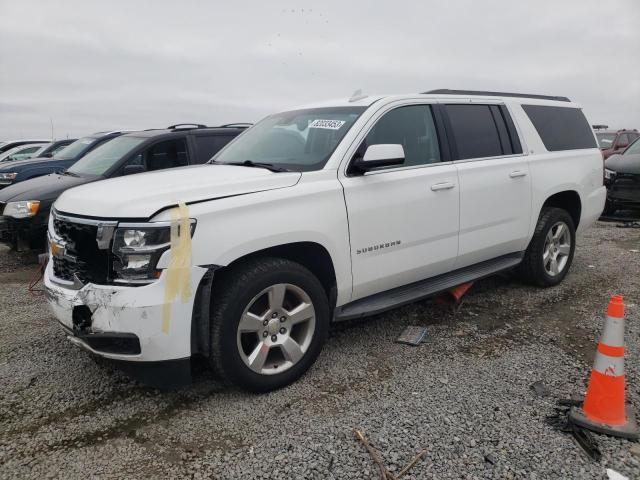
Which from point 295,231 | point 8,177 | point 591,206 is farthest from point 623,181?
point 8,177

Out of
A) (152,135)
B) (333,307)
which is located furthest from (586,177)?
(152,135)

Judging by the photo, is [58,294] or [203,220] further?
[58,294]

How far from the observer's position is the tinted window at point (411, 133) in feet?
11.9

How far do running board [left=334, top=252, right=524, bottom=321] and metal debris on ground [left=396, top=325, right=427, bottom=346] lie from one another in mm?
342

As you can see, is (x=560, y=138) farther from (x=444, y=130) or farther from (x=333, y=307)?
(x=333, y=307)

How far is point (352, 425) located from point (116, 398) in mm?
1491

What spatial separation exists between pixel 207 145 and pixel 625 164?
744cm

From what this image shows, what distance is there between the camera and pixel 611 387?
262 centimetres

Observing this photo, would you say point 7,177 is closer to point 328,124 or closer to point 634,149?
point 328,124

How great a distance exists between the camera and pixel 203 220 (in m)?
2.66

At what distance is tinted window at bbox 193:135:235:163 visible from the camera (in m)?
6.76

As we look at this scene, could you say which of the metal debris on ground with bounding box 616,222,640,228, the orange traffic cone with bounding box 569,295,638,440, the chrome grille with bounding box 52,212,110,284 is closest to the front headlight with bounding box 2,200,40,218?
the chrome grille with bounding box 52,212,110,284

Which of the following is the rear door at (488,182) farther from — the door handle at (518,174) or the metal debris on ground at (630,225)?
the metal debris on ground at (630,225)

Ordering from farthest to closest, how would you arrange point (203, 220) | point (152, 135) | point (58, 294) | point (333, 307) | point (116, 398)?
point (152, 135) < point (333, 307) < point (116, 398) < point (58, 294) < point (203, 220)
